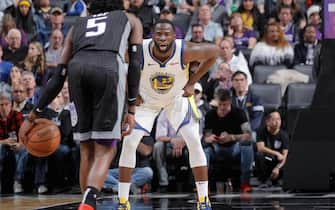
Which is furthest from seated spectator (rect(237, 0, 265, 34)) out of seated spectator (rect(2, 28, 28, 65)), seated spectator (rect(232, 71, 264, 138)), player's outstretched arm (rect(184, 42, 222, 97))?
player's outstretched arm (rect(184, 42, 222, 97))

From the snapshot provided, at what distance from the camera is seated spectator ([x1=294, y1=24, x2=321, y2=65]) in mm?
14875

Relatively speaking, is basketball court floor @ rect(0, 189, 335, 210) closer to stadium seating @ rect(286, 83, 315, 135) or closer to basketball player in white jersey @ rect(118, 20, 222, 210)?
basketball player in white jersey @ rect(118, 20, 222, 210)

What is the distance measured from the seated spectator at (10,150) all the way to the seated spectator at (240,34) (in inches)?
172

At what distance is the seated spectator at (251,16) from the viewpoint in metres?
16.4

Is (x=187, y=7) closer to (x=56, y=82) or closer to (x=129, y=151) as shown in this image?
(x=129, y=151)

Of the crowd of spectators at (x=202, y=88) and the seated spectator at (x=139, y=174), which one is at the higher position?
the crowd of spectators at (x=202, y=88)

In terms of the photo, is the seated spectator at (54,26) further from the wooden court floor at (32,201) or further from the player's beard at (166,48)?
the player's beard at (166,48)

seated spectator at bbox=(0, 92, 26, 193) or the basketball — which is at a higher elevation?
the basketball

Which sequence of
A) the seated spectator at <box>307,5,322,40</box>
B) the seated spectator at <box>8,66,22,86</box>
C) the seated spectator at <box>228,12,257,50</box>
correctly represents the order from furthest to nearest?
the seated spectator at <box>228,12,257,50</box> < the seated spectator at <box>307,5,322,40</box> < the seated spectator at <box>8,66,22,86</box>

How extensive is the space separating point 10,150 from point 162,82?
14.7ft

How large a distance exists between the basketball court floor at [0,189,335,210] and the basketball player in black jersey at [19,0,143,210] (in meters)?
2.68

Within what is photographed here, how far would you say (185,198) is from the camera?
11266 millimetres

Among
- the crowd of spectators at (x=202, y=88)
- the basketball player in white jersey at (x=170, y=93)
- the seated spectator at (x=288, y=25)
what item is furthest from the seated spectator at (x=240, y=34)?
the basketball player in white jersey at (x=170, y=93)

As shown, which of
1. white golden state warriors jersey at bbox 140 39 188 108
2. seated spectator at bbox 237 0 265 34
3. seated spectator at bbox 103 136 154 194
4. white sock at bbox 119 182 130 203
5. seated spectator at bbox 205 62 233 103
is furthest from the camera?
seated spectator at bbox 237 0 265 34
